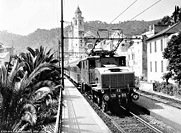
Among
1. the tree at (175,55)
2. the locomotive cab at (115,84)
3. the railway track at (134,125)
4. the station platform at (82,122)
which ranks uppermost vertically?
the tree at (175,55)

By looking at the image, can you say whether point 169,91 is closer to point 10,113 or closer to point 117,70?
point 117,70

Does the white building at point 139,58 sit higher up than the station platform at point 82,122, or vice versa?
the white building at point 139,58

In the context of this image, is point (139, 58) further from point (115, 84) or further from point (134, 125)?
point (134, 125)

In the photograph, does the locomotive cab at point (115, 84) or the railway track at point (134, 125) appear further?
the locomotive cab at point (115, 84)

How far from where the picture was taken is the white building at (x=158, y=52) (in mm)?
28656

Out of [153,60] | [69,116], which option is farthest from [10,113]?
[153,60]

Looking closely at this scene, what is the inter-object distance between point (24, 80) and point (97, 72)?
21.0 feet

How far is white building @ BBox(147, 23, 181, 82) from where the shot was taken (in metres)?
28.7

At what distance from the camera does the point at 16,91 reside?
7258mm

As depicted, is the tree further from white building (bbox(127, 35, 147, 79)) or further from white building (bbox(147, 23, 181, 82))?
white building (bbox(127, 35, 147, 79))

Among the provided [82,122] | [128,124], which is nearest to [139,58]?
[128,124]

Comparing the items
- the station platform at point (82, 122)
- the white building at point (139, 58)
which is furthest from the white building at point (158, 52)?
the station platform at point (82, 122)

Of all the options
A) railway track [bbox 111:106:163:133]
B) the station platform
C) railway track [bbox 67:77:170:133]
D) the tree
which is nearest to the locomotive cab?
railway track [bbox 67:77:170:133]

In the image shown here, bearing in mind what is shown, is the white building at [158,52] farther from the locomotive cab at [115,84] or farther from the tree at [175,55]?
the locomotive cab at [115,84]
